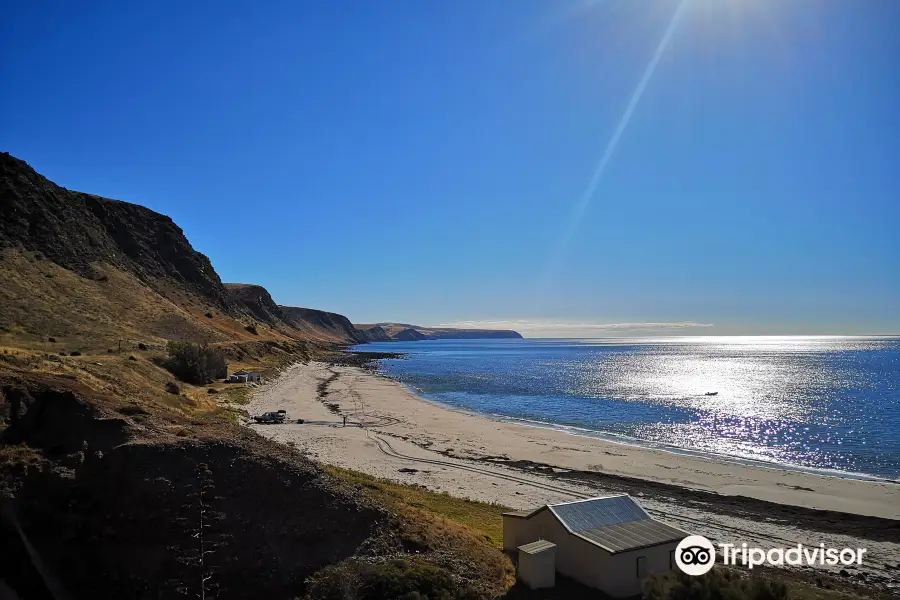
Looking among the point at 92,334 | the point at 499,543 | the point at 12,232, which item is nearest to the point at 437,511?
the point at 499,543

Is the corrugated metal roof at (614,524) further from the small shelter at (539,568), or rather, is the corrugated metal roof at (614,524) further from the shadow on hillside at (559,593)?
the shadow on hillside at (559,593)

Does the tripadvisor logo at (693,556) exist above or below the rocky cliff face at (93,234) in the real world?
below

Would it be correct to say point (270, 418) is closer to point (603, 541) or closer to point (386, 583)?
point (386, 583)

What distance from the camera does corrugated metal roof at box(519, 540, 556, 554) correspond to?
1270 cm

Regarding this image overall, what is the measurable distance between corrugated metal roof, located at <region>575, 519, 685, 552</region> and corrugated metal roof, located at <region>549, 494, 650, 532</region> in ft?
0.55

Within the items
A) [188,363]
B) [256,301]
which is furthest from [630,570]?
[256,301]

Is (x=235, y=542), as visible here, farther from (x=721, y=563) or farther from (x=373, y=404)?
(x=373, y=404)

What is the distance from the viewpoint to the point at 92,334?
51.9 meters

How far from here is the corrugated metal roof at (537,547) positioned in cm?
1270

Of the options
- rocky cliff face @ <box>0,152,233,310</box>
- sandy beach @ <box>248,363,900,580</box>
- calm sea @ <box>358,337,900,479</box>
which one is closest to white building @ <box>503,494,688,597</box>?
sandy beach @ <box>248,363,900,580</box>

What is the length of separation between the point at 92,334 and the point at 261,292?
139617mm

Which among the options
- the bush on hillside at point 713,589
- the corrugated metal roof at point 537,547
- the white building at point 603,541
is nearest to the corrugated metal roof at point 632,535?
the white building at point 603,541

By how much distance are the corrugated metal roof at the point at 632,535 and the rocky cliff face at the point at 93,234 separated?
3043 inches

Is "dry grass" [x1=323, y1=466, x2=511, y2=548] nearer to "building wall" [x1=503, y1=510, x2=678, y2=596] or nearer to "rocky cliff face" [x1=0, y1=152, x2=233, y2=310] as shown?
"building wall" [x1=503, y1=510, x2=678, y2=596]
